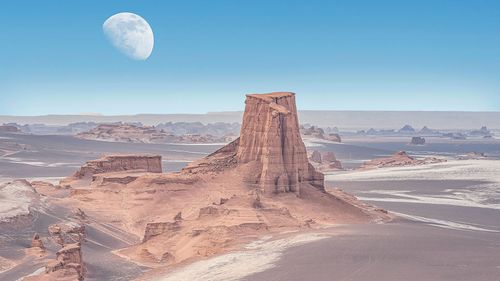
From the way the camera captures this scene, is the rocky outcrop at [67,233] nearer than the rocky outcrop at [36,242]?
No

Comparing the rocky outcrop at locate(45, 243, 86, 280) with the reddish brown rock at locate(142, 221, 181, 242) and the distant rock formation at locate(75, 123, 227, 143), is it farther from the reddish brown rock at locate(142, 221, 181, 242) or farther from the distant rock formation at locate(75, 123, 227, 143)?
the distant rock formation at locate(75, 123, 227, 143)

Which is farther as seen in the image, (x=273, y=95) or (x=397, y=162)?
(x=397, y=162)

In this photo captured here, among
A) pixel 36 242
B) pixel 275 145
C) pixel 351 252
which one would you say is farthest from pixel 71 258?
pixel 275 145

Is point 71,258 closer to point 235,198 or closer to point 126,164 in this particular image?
point 235,198

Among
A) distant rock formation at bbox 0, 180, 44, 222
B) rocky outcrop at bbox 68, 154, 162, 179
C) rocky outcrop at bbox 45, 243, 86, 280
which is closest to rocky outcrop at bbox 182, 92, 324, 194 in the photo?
distant rock formation at bbox 0, 180, 44, 222

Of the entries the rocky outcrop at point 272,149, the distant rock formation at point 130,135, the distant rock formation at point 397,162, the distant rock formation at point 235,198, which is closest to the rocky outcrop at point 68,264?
the distant rock formation at point 235,198

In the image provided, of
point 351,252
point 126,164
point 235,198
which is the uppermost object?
point 126,164

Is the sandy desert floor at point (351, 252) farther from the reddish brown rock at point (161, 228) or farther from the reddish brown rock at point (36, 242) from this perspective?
the reddish brown rock at point (161, 228)

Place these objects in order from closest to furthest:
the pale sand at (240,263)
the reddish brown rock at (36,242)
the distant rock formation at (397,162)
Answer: the pale sand at (240,263)
the reddish brown rock at (36,242)
the distant rock formation at (397,162)
